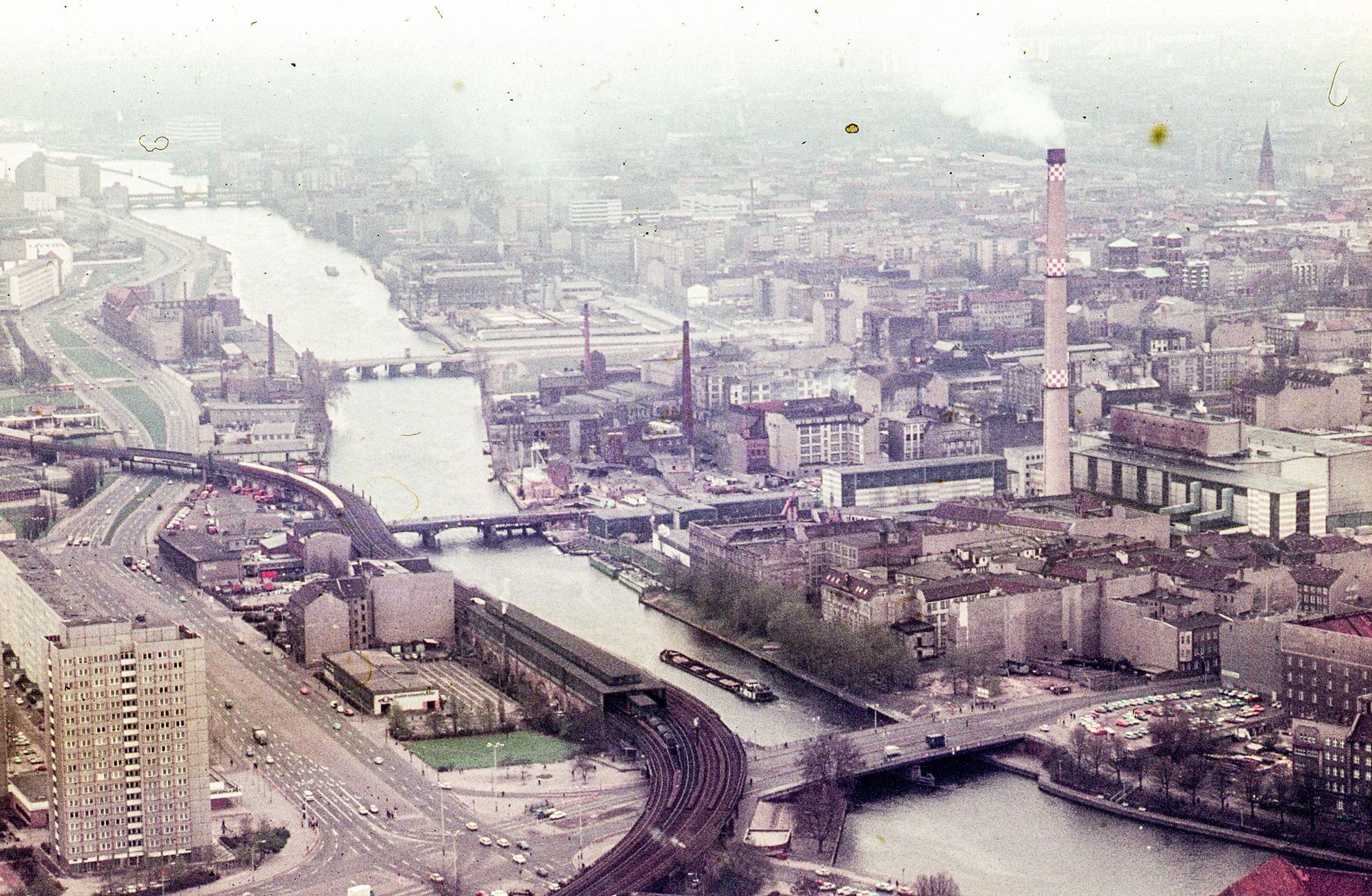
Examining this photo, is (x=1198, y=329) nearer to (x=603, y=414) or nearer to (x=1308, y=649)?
(x=603, y=414)

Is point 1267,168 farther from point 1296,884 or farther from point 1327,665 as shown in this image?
point 1296,884

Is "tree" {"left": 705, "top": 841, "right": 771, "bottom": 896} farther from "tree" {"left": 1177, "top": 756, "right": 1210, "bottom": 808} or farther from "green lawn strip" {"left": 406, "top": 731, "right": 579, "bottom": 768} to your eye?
"tree" {"left": 1177, "top": 756, "right": 1210, "bottom": 808}

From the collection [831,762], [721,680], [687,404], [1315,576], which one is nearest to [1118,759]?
Answer: [831,762]

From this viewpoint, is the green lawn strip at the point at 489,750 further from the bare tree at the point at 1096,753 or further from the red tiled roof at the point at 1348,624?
the red tiled roof at the point at 1348,624

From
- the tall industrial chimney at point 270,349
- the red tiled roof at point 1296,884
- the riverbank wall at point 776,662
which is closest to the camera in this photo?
the red tiled roof at point 1296,884

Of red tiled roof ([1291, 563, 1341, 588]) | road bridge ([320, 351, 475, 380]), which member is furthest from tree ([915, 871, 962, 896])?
road bridge ([320, 351, 475, 380])

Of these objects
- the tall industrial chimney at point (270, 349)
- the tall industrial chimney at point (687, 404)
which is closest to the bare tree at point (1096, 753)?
the tall industrial chimney at point (687, 404)
